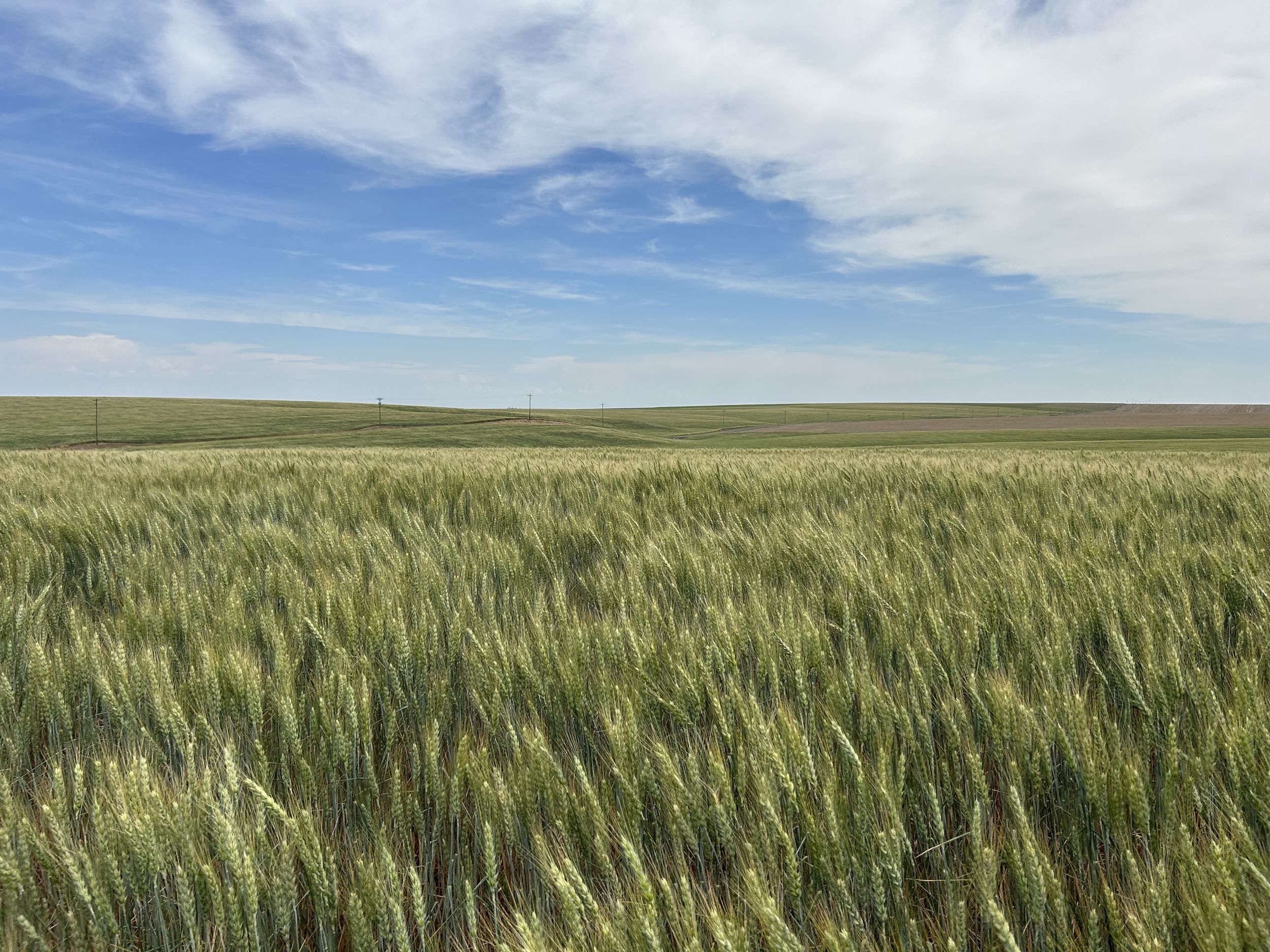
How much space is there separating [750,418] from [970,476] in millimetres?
100012

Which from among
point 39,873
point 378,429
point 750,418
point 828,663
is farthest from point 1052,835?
point 750,418

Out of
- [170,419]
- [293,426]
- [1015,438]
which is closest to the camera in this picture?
[1015,438]

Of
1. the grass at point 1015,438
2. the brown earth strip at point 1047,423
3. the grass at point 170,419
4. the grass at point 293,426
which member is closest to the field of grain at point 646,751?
the grass at point 1015,438

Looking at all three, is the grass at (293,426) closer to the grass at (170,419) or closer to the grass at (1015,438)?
the grass at (170,419)

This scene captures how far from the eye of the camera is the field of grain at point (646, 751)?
954mm

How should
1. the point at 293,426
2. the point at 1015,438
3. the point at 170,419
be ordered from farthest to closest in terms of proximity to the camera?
the point at 170,419, the point at 293,426, the point at 1015,438

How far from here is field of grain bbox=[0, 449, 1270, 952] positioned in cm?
95

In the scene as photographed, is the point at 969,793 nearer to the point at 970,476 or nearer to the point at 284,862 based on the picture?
the point at 284,862

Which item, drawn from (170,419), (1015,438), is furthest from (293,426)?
(1015,438)

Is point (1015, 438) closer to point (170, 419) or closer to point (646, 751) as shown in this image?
point (646, 751)

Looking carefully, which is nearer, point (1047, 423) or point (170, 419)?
point (170, 419)

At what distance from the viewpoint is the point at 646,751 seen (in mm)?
1349

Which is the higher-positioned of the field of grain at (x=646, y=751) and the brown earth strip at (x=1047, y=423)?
the brown earth strip at (x=1047, y=423)

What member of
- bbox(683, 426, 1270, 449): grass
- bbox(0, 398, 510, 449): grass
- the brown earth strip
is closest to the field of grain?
bbox(683, 426, 1270, 449): grass
